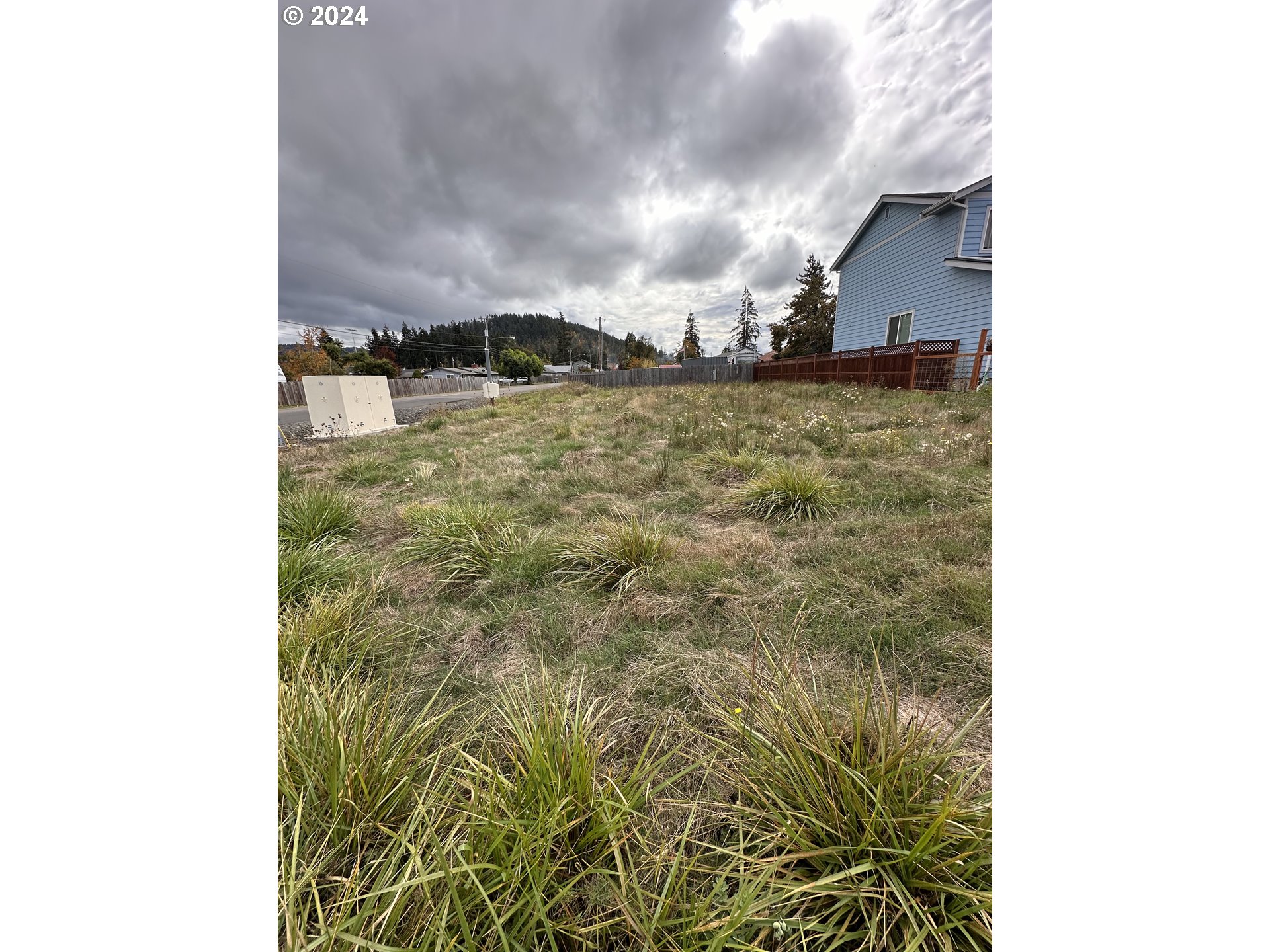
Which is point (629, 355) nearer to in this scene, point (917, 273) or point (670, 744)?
point (917, 273)

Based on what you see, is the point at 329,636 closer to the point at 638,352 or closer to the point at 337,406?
the point at 337,406

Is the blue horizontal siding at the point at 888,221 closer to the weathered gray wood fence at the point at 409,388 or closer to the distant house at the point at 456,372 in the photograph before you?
the weathered gray wood fence at the point at 409,388

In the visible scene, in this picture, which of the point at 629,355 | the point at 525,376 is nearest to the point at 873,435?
the point at 525,376

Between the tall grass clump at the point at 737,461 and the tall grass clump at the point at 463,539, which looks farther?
the tall grass clump at the point at 737,461

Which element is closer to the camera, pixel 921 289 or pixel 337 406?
pixel 337 406

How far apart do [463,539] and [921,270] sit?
42.1 feet

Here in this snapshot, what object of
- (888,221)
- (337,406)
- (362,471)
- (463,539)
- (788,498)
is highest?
(888,221)

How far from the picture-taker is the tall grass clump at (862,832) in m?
0.70

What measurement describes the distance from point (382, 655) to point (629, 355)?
48867 millimetres

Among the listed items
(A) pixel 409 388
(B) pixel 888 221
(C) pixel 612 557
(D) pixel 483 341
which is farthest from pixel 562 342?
(C) pixel 612 557

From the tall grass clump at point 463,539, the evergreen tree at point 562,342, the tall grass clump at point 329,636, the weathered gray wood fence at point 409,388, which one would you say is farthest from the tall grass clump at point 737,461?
the evergreen tree at point 562,342

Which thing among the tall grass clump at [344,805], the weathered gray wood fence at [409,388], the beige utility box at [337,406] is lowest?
the tall grass clump at [344,805]

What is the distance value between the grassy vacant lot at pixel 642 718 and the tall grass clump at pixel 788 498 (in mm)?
21

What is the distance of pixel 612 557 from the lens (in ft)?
6.95
